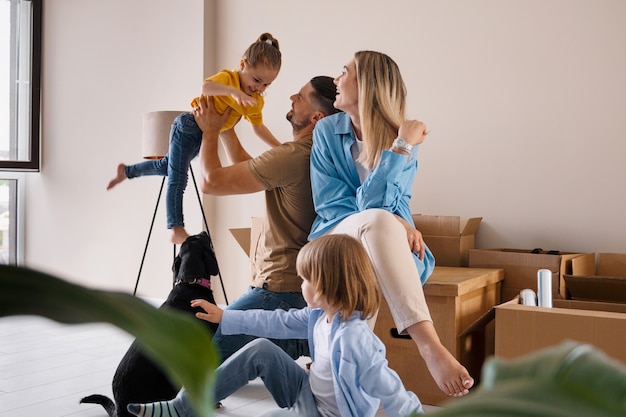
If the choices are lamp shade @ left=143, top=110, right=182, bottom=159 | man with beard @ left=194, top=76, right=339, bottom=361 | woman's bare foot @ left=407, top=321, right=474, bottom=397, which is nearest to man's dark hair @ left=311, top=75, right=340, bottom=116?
man with beard @ left=194, top=76, right=339, bottom=361

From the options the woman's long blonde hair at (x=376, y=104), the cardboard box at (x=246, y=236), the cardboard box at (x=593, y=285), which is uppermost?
the woman's long blonde hair at (x=376, y=104)

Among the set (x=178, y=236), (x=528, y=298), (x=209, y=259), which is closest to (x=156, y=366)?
(x=209, y=259)

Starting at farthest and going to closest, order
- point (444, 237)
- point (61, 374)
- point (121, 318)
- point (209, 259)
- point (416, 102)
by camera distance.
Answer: point (416, 102) → point (444, 237) → point (61, 374) → point (209, 259) → point (121, 318)

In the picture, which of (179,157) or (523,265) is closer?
(179,157)

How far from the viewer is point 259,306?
2.49 m

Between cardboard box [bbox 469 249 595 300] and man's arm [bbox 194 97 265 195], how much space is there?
49.0 inches

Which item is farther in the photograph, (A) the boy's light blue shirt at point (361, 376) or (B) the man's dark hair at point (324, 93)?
(B) the man's dark hair at point (324, 93)

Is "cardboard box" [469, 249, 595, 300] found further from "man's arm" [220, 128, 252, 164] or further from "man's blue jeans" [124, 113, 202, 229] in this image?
"man's blue jeans" [124, 113, 202, 229]

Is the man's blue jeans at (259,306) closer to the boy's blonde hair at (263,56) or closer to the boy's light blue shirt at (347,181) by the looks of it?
the boy's light blue shirt at (347,181)

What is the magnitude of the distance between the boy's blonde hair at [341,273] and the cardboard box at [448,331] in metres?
0.81

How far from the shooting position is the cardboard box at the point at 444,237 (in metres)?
3.33

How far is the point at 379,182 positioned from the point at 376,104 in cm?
33

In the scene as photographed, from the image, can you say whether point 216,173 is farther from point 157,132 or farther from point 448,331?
point 157,132

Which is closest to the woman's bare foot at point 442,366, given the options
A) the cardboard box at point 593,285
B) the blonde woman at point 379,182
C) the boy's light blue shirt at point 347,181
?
the blonde woman at point 379,182
